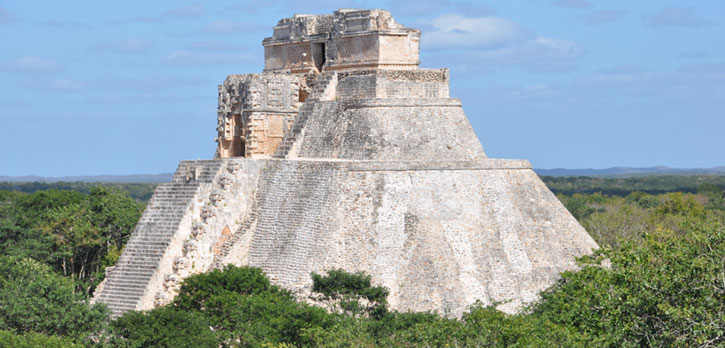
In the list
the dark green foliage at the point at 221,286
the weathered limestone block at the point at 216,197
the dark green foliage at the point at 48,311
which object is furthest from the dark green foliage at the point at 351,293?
the dark green foliage at the point at 48,311

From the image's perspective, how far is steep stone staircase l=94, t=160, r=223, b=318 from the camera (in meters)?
29.4

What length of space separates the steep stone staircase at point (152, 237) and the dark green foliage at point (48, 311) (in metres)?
2.50

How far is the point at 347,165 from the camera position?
30000 millimetres

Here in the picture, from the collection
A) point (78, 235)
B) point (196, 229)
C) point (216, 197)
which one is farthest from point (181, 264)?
point (78, 235)

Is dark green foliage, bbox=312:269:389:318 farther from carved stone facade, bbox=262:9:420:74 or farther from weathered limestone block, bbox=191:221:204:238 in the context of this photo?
carved stone facade, bbox=262:9:420:74

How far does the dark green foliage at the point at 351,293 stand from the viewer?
87.9 feet

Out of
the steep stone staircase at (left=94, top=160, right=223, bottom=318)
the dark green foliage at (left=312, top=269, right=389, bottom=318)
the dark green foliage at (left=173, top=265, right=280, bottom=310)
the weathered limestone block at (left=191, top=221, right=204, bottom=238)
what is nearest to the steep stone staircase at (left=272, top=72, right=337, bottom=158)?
the steep stone staircase at (left=94, top=160, right=223, bottom=318)

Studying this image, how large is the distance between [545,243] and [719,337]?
11305 millimetres

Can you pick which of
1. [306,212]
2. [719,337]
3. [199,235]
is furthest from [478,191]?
[719,337]

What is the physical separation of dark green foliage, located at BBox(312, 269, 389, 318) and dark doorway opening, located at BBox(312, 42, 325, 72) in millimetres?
10182

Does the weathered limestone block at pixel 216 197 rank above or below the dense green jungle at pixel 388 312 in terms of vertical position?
above

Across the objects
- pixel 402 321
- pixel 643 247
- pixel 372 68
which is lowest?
pixel 402 321

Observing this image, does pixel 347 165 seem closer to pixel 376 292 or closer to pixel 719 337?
pixel 376 292

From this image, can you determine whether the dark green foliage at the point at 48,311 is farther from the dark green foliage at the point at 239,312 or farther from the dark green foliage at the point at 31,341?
the dark green foliage at the point at 31,341
